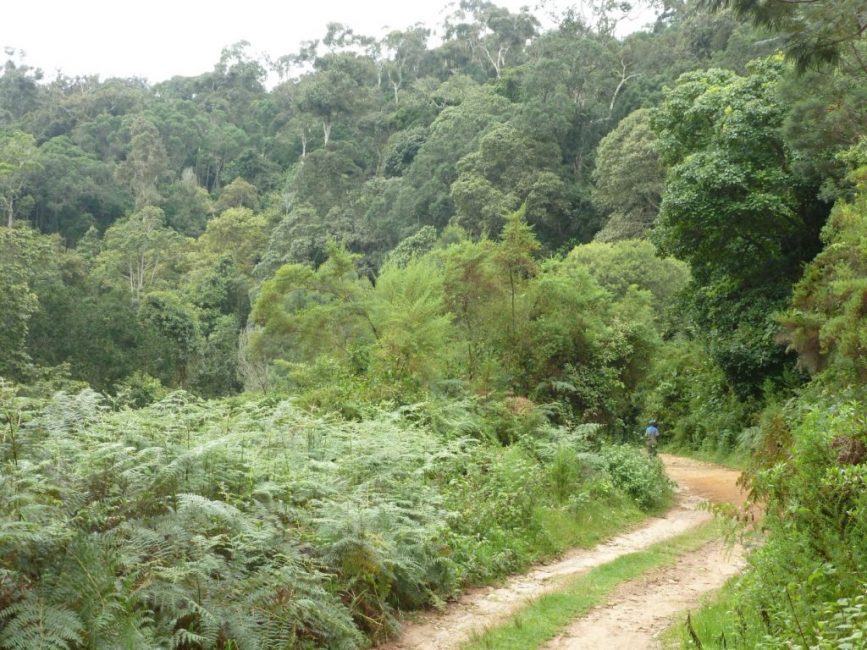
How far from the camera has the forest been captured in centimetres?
576

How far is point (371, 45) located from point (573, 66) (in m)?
30.2

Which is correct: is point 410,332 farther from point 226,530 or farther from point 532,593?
point 226,530

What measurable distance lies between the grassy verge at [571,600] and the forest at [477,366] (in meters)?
0.80

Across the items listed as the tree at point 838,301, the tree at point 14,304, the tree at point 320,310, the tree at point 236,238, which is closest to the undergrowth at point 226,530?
the tree at point 838,301

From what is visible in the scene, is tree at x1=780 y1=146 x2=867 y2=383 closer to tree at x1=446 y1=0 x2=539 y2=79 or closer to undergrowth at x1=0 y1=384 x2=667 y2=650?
undergrowth at x1=0 y1=384 x2=667 y2=650

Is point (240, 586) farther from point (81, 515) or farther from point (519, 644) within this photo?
point (519, 644)

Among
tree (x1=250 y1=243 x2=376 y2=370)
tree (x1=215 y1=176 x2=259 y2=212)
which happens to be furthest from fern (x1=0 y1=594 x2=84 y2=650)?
tree (x1=215 y1=176 x2=259 y2=212)

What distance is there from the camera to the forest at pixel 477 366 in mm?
5758

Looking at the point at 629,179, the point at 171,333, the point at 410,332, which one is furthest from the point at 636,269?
the point at 171,333

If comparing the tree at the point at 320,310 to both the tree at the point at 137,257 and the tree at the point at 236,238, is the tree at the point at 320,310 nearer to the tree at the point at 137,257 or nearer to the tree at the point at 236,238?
the tree at the point at 137,257

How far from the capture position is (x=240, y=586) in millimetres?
5930

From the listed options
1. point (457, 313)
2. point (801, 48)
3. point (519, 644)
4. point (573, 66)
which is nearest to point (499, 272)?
point (457, 313)

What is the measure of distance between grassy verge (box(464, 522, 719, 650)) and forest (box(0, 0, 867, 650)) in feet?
2.62

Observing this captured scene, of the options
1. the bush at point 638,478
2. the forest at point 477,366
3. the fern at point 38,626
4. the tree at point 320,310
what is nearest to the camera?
the fern at point 38,626
